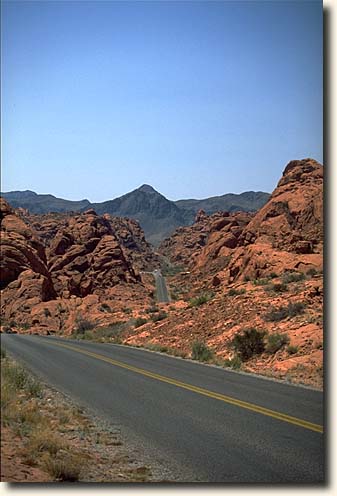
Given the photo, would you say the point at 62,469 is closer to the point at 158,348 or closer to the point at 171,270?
the point at 158,348

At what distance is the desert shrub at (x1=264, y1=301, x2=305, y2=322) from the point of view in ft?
83.0

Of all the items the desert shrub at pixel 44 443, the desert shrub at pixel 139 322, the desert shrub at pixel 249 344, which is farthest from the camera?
the desert shrub at pixel 139 322

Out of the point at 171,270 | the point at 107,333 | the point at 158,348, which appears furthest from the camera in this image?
the point at 171,270

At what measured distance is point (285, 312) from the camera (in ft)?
84.6

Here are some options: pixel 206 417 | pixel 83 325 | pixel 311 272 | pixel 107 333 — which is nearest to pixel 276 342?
pixel 206 417

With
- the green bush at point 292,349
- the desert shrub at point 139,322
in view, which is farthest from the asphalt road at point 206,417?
the desert shrub at point 139,322

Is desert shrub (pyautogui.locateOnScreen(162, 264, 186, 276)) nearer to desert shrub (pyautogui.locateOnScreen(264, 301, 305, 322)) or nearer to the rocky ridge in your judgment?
the rocky ridge

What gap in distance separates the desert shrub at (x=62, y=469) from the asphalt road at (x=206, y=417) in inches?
52.9

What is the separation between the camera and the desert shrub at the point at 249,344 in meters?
22.1

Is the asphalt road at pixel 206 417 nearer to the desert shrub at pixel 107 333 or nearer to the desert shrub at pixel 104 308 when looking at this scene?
the desert shrub at pixel 107 333

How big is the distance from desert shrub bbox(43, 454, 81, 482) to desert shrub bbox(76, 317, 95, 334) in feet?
105

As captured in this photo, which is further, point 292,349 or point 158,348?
point 158,348

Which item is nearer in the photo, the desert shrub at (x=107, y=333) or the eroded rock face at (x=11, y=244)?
the eroded rock face at (x=11, y=244)

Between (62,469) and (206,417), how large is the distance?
4.78 meters
